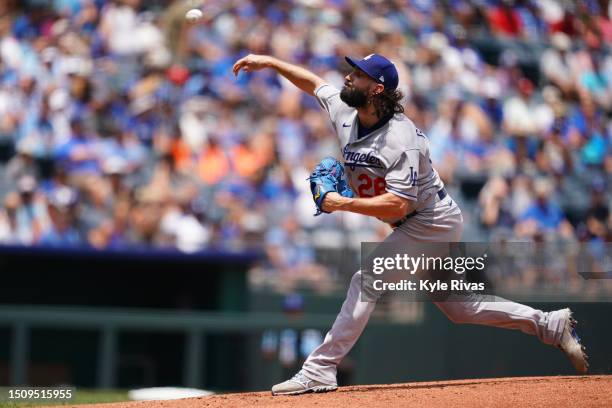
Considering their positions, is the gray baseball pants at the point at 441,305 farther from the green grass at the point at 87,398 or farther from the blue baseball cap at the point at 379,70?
the green grass at the point at 87,398

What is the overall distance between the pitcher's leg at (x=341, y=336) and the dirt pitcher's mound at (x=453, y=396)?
0.40 feet

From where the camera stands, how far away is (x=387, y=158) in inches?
185

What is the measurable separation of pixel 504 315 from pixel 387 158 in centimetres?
106

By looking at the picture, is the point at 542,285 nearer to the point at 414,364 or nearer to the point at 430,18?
the point at 414,364

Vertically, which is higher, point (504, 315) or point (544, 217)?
point (504, 315)

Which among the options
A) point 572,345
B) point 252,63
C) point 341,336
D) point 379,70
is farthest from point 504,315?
point 252,63

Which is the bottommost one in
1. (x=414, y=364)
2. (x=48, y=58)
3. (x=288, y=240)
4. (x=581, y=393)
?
(x=414, y=364)

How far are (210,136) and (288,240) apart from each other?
5.35 ft

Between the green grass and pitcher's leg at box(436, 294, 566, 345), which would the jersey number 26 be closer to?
pitcher's leg at box(436, 294, 566, 345)

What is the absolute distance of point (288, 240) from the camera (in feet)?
32.2

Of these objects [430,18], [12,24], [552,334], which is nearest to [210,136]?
[12,24]

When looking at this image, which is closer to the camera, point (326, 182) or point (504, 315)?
point (326, 182)

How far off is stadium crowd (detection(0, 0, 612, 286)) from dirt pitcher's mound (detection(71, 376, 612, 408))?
417 centimetres

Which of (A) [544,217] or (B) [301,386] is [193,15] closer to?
(B) [301,386]
